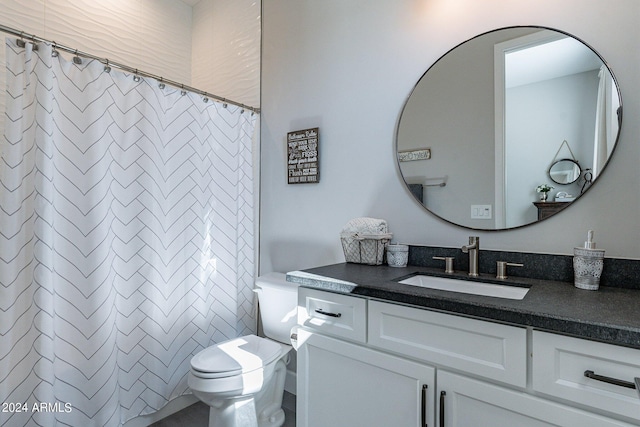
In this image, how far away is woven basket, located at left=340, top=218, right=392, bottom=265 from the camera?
5.29ft

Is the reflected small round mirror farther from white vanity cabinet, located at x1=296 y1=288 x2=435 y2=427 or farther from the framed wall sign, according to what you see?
the framed wall sign

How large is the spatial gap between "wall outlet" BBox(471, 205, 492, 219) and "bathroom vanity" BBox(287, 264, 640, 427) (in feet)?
1.08

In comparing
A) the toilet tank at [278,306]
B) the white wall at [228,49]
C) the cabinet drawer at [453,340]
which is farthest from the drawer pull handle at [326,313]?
the white wall at [228,49]

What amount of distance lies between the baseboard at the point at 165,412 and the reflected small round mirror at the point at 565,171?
2.28m

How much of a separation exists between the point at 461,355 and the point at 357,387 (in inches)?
16.2

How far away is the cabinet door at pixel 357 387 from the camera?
3.42 feet

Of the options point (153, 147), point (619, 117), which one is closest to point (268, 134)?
point (153, 147)

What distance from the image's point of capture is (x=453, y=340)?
980 mm

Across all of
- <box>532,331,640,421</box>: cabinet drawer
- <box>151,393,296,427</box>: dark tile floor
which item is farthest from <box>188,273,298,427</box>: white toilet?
<box>532,331,640,421</box>: cabinet drawer

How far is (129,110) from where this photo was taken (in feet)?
5.73

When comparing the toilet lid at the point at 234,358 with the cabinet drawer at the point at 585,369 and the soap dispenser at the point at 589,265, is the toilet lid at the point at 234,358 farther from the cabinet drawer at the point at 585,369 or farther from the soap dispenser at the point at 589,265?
the soap dispenser at the point at 589,265

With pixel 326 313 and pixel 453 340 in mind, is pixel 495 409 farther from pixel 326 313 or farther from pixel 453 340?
pixel 326 313

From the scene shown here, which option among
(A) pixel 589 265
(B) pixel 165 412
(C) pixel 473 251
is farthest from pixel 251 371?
(A) pixel 589 265

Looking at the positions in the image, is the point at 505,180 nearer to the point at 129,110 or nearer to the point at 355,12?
the point at 355,12
